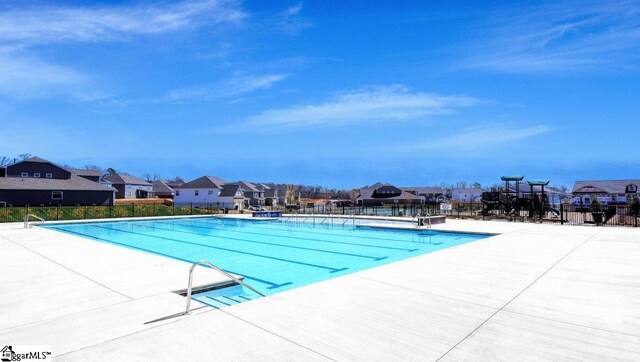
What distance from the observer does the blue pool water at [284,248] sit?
1001 centimetres

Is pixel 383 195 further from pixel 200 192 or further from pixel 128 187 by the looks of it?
pixel 128 187

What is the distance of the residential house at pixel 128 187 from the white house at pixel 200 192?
11064 millimetres

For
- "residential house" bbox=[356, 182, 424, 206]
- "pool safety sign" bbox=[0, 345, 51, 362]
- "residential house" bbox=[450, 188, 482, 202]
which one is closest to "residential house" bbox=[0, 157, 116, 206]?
"pool safety sign" bbox=[0, 345, 51, 362]

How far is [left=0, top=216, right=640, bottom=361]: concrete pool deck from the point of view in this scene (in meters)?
3.84

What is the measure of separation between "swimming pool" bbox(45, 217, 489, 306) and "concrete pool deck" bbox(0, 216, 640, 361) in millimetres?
2228

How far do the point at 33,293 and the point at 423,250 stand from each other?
1109cm

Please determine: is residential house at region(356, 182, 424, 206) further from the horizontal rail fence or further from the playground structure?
the horizontal rail fence

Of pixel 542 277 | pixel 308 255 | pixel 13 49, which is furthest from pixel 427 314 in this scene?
pixel 13 49

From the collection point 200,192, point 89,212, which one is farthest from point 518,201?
point 200,192

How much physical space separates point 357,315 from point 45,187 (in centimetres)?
4170

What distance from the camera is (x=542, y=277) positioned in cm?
716

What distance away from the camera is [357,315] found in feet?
16.1

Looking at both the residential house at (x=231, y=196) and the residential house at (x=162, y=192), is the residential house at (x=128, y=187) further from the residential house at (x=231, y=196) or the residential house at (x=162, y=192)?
the residential house at (x=231, y=196)

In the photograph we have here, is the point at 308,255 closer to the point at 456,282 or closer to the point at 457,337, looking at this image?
the point at 456,282
